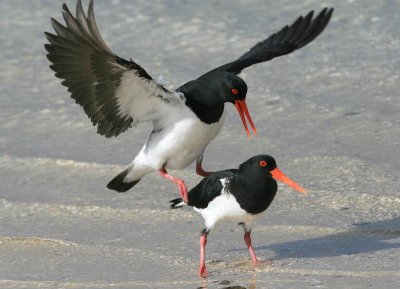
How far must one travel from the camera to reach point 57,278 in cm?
650

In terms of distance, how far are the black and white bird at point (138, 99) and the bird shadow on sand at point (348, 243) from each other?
78 cm

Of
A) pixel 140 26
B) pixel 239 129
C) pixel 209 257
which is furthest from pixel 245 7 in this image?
pixel 209 257

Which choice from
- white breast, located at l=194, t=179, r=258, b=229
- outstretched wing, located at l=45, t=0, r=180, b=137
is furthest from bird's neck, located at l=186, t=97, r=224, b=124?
white breast, located at l=194, t=179, r=258, b=229

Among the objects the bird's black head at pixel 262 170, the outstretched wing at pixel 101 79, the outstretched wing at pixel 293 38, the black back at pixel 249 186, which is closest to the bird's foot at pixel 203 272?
the black back at pixel 249 186

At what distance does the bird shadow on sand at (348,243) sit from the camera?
682 cm

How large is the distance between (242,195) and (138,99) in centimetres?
106

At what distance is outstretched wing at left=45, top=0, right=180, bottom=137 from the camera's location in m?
6.68

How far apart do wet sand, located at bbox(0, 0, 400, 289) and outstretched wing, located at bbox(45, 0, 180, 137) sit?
0.77 m

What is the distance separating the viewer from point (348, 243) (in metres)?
6.96

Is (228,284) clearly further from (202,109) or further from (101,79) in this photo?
(101,79)

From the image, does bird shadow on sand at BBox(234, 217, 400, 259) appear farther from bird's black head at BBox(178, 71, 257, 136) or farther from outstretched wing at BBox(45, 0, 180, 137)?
outstretched wing at BBox(45, 0, 180, 137)

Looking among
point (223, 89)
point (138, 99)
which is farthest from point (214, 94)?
point (138, 99)

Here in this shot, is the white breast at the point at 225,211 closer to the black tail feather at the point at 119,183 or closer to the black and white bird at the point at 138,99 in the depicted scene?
the black and white bird at the point at 138,99

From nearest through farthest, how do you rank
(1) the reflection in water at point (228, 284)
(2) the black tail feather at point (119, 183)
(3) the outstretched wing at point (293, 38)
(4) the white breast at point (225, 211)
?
(1) the reflection in water at point (228, 284) → (4) the white breast at point (225, 211) → (2) the black tail feather at point (119, 183) → (3) the outstretched wing at point (293, 38)
